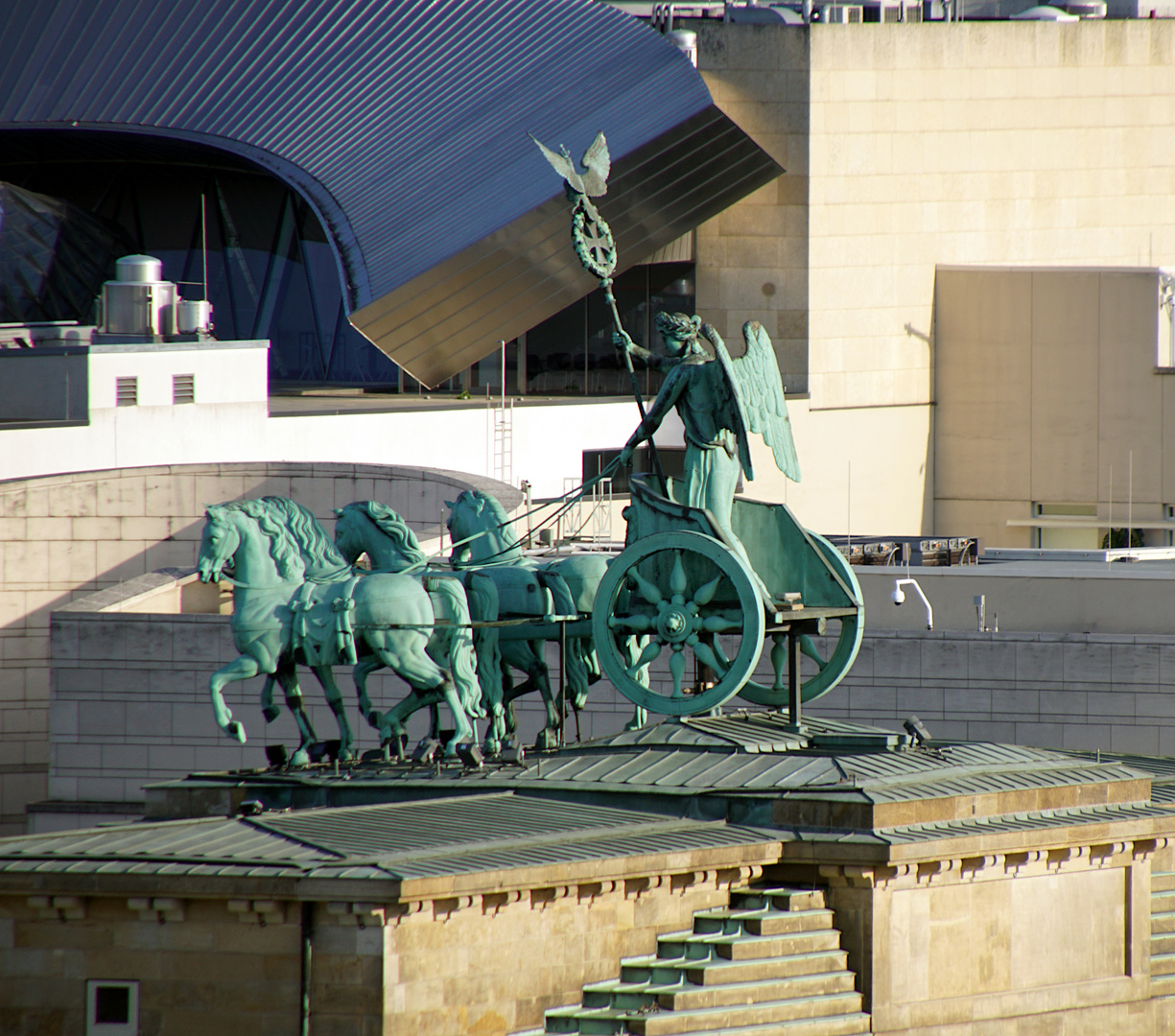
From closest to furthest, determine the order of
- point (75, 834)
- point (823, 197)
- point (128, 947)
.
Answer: point (128, 947), point (75, 834), point (823, 197)

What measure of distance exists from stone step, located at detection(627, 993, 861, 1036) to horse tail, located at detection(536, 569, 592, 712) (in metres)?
5.50

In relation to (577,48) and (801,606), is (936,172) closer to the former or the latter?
(577,48)

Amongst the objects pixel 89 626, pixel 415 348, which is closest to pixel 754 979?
pixel 89 626

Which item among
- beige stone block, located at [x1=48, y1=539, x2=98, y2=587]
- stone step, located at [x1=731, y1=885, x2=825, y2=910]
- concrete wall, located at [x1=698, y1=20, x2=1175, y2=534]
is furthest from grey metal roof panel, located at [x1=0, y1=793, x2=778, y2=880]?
concrete wall, located at [x1=698, y1=20, x2=1175, y2=534]

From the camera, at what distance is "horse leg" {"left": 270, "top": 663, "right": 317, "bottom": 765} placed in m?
21.1

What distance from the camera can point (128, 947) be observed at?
16406 mm

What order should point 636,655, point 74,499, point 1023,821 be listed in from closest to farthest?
point 1023,821
point 636,655
point 74,499

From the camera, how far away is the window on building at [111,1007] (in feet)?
53.6

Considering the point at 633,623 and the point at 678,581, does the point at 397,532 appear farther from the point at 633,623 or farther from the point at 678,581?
the point at 678,581

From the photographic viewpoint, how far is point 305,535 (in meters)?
21.2

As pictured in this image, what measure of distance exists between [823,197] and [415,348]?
13.1 meters

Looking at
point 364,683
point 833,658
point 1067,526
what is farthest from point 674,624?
point 1067,526

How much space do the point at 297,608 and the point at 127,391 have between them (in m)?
17.5

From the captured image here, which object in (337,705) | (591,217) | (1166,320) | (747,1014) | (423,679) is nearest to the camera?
(747,1014)
